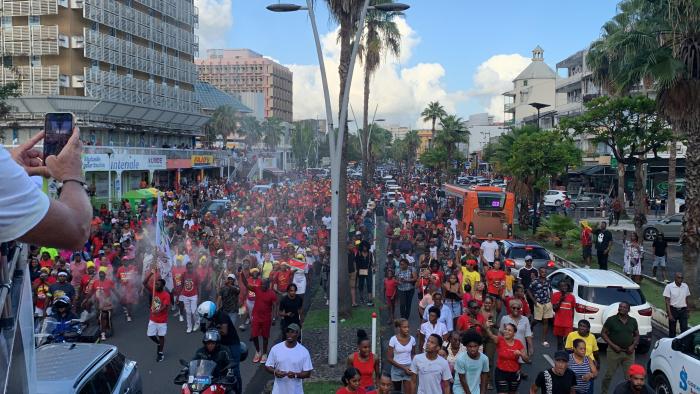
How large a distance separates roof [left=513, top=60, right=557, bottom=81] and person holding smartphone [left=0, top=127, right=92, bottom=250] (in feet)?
337

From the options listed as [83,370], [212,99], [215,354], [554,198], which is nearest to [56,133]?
[83,370]

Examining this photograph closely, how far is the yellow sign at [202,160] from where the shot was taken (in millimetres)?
49594

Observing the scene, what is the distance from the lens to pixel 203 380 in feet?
22.5

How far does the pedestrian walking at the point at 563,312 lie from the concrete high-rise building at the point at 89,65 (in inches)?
1250

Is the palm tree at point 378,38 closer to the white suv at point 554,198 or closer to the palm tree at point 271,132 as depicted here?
the white suv at point 554,198

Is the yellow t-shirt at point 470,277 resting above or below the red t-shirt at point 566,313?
above

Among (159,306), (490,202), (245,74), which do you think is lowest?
(159,306)

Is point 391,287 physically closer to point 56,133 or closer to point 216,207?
point 56,133

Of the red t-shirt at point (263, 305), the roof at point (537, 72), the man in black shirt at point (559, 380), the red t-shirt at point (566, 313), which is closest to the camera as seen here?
the man in black shirt at point (559, 380)

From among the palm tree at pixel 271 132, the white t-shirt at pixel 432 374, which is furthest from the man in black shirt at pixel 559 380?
the palm tree at pixel 271 132

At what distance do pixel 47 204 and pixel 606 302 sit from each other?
11.6 metres

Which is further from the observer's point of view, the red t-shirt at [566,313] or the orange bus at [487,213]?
the orange bus at [487,213]

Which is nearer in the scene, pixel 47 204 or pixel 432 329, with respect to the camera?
pixel 47 204

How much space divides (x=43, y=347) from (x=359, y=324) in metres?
7.75
